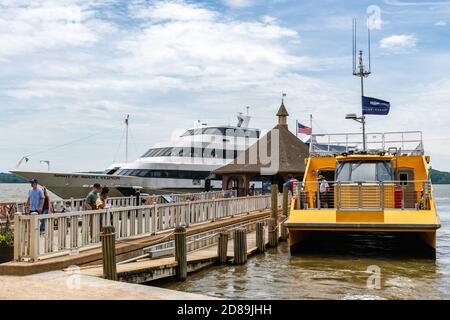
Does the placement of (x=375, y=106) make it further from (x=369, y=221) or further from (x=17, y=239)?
(x=17, y=239)

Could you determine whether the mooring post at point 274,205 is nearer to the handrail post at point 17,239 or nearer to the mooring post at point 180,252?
the mooring post at point 180,252

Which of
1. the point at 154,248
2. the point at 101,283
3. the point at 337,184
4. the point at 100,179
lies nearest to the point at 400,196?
the point at 337,184

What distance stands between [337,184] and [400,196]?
3380mm

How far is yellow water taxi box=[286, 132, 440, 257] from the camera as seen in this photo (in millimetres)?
16750

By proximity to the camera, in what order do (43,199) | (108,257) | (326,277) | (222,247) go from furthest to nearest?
(222,247) → (43,199) → (326,277) → (108,257)

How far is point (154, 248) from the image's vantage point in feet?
47.5

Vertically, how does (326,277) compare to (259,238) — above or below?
below

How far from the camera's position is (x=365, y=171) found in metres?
19.1

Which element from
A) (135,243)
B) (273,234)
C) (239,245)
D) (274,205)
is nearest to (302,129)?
(274,205)

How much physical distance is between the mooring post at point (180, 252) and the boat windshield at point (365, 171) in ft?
25.7

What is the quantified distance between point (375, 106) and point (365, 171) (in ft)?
24.1

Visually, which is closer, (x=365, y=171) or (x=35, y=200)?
(x=35, y=200)

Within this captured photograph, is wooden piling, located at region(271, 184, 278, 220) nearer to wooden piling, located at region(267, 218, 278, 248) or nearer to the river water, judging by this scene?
wooden piling, located at region(267, 218, 278, 248)

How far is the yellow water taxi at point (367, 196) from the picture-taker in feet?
55.0
